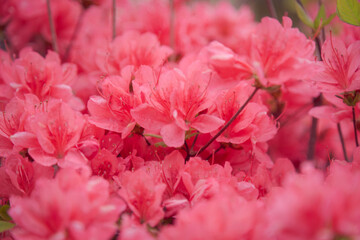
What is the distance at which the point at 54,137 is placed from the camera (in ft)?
2.11

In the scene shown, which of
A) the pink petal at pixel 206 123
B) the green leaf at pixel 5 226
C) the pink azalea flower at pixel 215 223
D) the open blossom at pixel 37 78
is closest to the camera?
the pink azalea flower at pixel 215 223

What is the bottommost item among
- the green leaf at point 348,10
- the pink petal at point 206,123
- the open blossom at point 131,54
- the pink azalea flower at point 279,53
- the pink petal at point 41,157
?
the pink petal at point 41,157

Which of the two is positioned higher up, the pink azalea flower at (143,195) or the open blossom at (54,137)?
the open blossom at (54,137)

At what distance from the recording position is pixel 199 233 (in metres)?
0.43

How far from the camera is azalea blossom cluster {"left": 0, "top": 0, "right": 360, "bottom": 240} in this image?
0.45 metres

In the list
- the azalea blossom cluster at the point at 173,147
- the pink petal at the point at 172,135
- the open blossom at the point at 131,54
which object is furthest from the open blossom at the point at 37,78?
the pink petal at the point at 172,135

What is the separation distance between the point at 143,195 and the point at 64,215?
0.15 metres

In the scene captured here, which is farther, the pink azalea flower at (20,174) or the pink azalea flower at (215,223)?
the pink azalea flower at (20,174)

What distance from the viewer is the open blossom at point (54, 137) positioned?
2.04 ft

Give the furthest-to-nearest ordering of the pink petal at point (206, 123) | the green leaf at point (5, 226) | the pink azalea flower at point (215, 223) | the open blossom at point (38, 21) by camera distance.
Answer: the open blossom at point (38, 21) < the pink petal at point (206, 123) < the green leaf at point (5, 226) < the pink azalea flower at point (215, 223)

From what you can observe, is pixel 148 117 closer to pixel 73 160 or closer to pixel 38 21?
pixel 73 160

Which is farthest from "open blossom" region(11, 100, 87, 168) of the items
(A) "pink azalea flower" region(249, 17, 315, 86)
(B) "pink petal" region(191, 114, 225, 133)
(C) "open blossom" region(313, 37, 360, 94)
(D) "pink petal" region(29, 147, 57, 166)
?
(C) "open blossom" region(313, 37, 360, 94)

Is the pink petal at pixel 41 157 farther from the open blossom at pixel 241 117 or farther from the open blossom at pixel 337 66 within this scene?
the open blossom at pixel 337 66

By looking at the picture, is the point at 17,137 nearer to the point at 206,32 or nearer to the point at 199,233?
the point at 199,233
